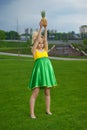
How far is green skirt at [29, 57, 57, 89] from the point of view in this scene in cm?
837

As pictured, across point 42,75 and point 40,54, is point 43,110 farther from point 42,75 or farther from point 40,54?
point 40,54

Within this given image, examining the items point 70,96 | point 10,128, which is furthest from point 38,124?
point 70,96

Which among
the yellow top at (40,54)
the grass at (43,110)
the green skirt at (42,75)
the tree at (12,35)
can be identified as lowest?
the tree at (12,35)

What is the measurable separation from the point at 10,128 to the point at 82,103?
3.34 metres

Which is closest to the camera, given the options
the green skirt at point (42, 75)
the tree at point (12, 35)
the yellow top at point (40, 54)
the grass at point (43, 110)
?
the grass at point (43, 110)

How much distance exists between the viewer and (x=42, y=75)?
837 centimetres

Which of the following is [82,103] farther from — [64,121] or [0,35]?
[0,35]

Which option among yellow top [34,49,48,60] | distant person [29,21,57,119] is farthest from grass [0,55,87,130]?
yellow top [34,49,48,60]

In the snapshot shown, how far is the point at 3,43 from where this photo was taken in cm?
9744

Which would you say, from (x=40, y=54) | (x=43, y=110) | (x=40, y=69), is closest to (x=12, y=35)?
(x=43, y=110)

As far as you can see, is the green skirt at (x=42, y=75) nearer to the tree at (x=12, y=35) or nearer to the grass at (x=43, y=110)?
the grass at (x=43, y=110)

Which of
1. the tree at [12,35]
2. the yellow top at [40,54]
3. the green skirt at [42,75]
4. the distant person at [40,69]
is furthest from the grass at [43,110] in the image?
the tree at [12,35]

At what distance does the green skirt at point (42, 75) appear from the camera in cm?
837

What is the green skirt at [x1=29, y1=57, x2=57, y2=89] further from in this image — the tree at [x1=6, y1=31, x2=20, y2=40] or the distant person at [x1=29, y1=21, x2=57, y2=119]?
the tree at [x1=6, y1=31, x2=20, y2=40]
